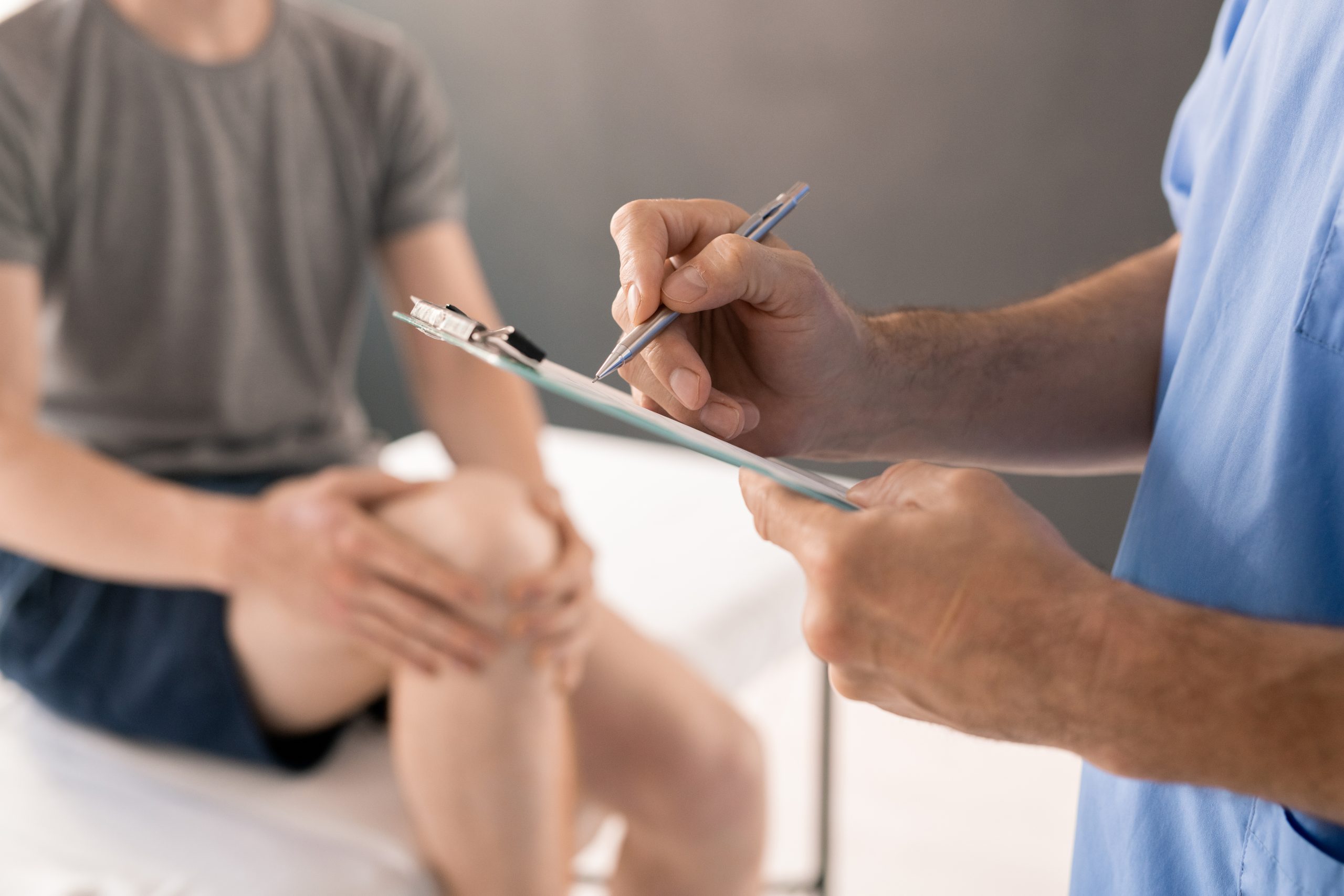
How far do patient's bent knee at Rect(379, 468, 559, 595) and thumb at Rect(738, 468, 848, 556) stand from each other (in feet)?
1.26

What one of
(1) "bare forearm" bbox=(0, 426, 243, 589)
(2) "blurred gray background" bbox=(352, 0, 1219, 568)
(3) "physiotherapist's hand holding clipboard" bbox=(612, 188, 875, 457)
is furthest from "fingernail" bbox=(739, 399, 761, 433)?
(2) "blurred gray background" bbox=(352, 0, 1219, 568)

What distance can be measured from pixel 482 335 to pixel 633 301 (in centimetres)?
8

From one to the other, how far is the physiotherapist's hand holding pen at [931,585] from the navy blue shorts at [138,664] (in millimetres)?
534

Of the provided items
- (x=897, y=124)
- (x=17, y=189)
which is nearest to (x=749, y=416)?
(x=17, y=189)

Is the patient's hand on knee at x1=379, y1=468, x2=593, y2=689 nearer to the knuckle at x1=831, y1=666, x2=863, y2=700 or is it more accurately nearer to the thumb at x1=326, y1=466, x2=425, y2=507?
the thumb at x1=326, y1=466, x2=425, y2=507

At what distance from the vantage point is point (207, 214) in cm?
109

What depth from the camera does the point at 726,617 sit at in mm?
1120

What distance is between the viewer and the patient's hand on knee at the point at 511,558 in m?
0.81

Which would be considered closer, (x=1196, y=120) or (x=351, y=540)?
(x=1196, y=120)

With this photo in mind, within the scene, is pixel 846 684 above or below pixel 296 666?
above

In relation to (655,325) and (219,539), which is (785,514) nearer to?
(655,325)

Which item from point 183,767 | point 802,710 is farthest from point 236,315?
point 802,710

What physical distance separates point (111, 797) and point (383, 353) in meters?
1.91

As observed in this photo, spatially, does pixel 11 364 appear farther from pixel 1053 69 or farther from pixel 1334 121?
pixel 1053 69
